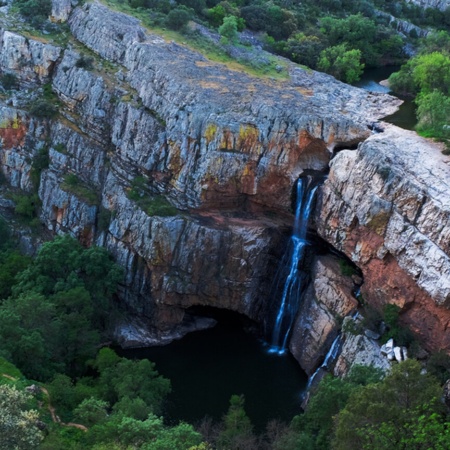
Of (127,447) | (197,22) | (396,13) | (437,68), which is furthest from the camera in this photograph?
(396,13)

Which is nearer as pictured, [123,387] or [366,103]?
[123,387]

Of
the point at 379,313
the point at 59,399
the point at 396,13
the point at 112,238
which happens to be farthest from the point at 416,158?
the point at 396,13

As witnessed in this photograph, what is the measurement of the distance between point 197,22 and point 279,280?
23718 millimetres

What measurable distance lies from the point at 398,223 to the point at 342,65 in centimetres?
2369

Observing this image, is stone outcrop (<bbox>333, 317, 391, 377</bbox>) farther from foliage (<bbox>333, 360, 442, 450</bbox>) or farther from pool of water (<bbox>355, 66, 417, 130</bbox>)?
pool of water (<bbox>355, 66, 417, 130</bbox>)

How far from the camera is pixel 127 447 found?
26266mm

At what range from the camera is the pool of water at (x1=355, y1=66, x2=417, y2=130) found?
44.2 metres

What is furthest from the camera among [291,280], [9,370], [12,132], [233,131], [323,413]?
[12,132]

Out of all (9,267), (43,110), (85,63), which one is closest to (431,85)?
(85,63)

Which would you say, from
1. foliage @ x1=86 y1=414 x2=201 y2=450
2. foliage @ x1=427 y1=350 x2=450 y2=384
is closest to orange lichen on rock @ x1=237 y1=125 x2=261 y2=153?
foliage @ x1=427 y1=350 x2=450 y2=384

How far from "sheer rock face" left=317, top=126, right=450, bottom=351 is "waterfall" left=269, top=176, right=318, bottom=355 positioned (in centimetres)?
190

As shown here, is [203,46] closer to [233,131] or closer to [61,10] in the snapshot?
[61,10]

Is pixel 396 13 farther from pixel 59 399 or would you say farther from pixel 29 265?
pixel 59 399

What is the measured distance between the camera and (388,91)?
5422 centimetres
